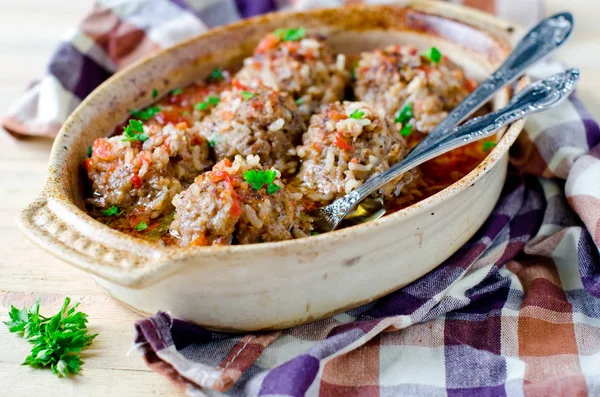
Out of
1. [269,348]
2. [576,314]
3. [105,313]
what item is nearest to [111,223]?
[105,313]

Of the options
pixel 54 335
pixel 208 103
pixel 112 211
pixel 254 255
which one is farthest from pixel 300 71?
pixel 54 335

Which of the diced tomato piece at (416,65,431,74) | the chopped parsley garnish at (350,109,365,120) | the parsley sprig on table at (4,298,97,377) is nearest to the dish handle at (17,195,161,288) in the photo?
the parsley sprig on table at (4,298,97,377)

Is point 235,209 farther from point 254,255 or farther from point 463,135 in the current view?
point 463,135

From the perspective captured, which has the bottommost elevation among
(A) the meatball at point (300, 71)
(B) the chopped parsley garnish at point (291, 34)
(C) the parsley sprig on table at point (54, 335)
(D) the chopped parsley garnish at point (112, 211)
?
(C) the parsley sprig on table at point (54, 335)

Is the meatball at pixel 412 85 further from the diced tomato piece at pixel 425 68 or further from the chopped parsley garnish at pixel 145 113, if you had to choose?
the chopped parsley garnish at pixel 145 113

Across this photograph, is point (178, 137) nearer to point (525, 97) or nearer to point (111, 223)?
point (111, 223)

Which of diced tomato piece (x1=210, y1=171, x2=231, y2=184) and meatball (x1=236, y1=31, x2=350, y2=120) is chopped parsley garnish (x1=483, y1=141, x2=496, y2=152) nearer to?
meatball (x1=236, y1=31, x2=350, y2=120)

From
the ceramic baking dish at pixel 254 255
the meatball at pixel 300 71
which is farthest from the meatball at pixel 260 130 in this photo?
the ceramic baking dish at pixel 254 255
